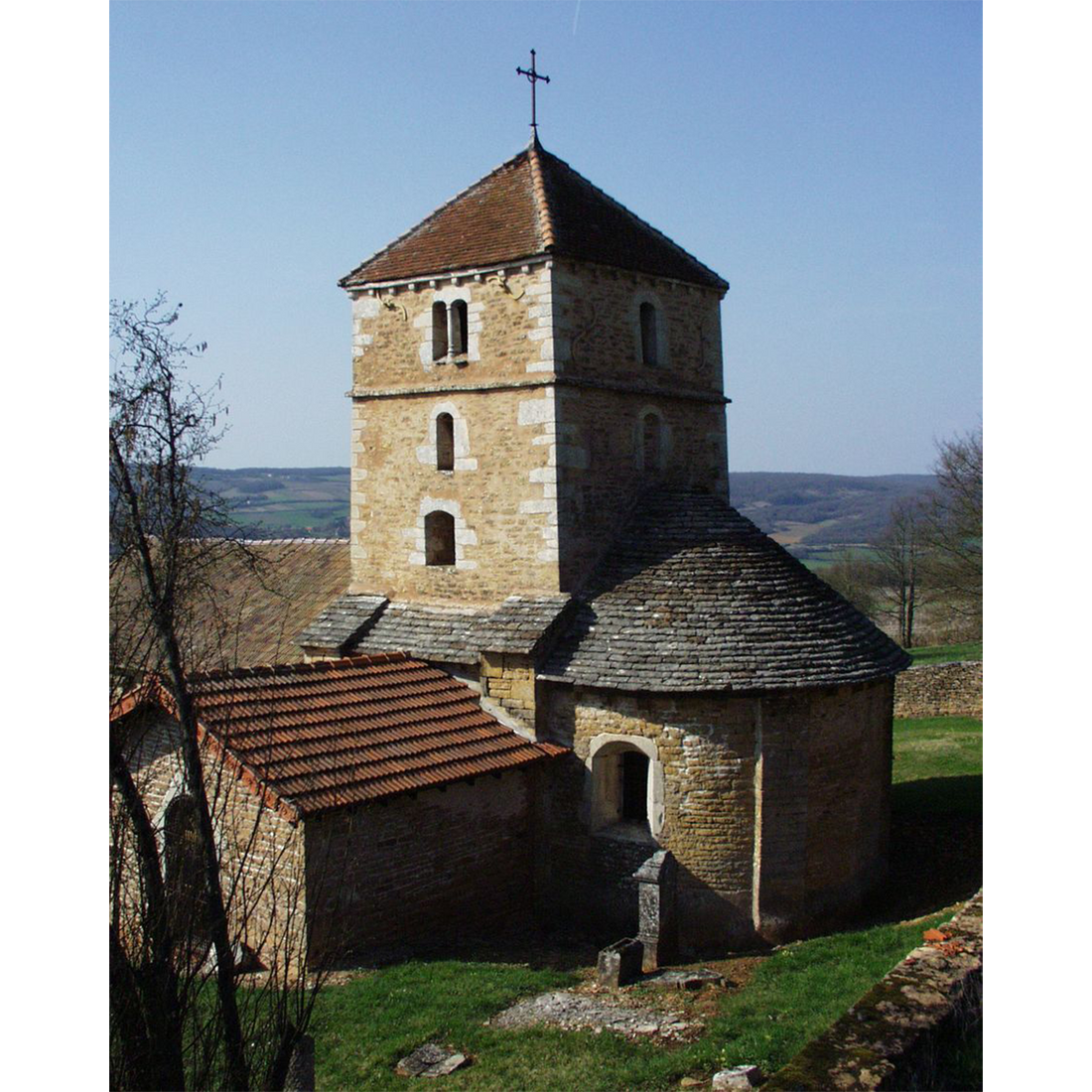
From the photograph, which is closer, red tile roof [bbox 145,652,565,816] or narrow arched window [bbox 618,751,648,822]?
red tile roof [bbox 145,652,565,816]

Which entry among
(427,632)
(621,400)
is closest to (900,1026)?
(427,632)

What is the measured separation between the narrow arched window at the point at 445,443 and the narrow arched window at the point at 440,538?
33.0 inches

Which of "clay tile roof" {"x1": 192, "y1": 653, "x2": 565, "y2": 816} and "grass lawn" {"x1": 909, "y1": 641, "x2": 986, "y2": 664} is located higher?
"clay tile roof" {"x1": 192, "y1": 653, "x2": 565, "y2": 816}

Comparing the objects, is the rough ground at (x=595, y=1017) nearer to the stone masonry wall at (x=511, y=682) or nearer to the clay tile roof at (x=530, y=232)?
the stone masonry wall at (x=511, y=682)

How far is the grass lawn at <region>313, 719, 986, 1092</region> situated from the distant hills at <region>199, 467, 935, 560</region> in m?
47.5

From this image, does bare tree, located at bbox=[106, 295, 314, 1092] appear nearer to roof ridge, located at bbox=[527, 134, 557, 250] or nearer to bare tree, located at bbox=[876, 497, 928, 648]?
roof ridge, located at bbox=[527, 134, 557, 250]

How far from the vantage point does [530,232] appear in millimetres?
17047

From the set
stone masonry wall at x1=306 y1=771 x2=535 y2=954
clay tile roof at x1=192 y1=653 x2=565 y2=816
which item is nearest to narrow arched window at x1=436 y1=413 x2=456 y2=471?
clay tile roof at x1=192 y1=653 x2=565 y2=816

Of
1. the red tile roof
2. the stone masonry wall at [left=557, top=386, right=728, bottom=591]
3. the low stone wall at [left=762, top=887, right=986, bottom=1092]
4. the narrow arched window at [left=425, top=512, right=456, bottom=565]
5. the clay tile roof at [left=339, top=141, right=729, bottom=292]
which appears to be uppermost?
the clay tile roof at [left=339, top=141, right=729, bottom=292]

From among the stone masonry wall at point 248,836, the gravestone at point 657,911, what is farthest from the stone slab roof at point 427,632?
the gravestone at point 657,911

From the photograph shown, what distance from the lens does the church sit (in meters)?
14.3
